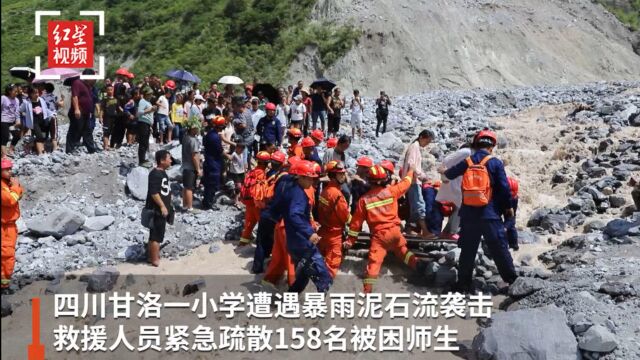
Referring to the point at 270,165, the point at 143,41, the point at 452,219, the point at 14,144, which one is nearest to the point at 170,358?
the point at 270,165

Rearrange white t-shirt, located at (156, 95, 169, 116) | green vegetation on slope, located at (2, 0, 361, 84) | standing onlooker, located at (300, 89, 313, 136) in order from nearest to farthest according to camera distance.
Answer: white t-shirt, located at (156, 95, 169, 116), standing onlooker, located at (300, 89, 313, 136), green vegetation on slope, located at (2, 0, 361, 84)

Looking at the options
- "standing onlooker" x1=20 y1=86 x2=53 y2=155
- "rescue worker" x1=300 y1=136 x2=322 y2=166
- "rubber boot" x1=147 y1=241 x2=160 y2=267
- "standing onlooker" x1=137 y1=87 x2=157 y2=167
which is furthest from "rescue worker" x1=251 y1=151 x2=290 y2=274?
"standing onlooker" x1=20 y1=86 x2=53 y2=155

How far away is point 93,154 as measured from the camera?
440 inches

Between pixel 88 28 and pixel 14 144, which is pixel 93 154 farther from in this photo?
pixel 88 28

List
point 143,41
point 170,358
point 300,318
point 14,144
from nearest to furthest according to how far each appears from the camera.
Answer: point 170,358, point 300,318, point 14,144, point 143,41

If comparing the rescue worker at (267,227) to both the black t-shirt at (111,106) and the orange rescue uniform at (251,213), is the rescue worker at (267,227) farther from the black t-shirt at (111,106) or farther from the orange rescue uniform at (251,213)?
the black t-shirt at (111,106)

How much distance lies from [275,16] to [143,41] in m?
7.29

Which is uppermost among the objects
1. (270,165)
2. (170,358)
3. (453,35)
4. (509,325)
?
(453,35)

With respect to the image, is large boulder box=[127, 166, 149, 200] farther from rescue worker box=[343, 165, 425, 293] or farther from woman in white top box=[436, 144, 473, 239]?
woman in white top box=[436, 144, 473, 239]

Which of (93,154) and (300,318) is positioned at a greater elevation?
(93,154)

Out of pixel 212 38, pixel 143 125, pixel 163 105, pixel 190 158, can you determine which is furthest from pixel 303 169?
pixel 212 38

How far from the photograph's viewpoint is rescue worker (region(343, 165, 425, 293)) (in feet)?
24.0

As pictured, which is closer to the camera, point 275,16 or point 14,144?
point 14,144

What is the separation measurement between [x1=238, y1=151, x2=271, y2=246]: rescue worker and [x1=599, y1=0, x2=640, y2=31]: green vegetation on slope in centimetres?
3923
